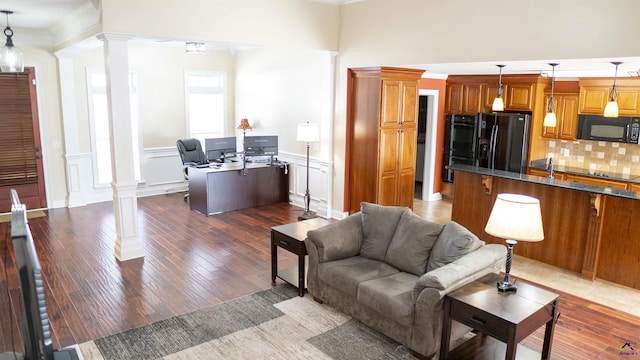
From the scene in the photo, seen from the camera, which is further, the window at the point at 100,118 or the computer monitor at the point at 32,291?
the window at the point at 100,118

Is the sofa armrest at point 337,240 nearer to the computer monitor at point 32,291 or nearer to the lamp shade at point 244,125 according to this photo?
the computer monitor at point 32,291

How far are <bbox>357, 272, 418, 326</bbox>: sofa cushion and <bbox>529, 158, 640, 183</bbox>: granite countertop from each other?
4.55m

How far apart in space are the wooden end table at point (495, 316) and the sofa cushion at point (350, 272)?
0.81 meters

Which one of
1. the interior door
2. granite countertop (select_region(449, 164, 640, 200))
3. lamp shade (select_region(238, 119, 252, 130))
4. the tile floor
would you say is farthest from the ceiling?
lamp shade (select_region(238, 119, 252, 130))

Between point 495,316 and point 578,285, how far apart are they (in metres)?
2.59

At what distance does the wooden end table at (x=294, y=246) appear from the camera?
4336 mm

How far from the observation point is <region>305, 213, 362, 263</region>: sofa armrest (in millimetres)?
4105

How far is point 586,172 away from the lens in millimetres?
7082

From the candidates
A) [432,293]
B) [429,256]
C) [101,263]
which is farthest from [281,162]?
[432,293]

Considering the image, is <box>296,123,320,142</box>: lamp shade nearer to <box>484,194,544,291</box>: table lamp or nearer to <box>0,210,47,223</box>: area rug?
<box>484,194,544,291</box>: table lamp

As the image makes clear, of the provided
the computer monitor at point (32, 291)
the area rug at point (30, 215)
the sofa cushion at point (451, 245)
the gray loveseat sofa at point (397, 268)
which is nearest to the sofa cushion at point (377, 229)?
the gray loveseat sofa at point (397, 268)

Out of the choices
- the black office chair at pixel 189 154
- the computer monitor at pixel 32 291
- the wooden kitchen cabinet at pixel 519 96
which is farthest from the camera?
the black office chair at pixel 189 154

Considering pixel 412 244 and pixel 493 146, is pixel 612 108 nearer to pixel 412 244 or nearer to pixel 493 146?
pixel 493 146

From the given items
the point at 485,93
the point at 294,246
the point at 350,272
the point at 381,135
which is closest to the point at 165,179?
the point at 381,135
